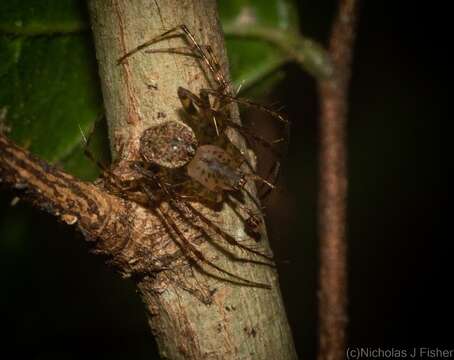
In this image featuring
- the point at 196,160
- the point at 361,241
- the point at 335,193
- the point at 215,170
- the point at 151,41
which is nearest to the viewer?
the point at 151,41

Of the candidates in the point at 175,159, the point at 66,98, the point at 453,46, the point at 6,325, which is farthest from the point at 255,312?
the point at 453,46

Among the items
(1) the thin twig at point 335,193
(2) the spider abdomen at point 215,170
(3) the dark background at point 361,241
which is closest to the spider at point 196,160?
(2) the spider abdomen at point 215,170

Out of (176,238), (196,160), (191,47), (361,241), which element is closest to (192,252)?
(176,238)

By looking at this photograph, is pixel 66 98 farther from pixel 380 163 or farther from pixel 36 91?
pixel 380 163

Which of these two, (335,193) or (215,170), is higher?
(215,170)

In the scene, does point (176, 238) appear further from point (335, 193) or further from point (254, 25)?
point (254, 25)

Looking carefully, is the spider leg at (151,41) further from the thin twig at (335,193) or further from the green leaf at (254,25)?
the green leaf at (254,25)
